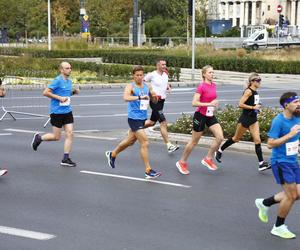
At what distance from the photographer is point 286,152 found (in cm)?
679

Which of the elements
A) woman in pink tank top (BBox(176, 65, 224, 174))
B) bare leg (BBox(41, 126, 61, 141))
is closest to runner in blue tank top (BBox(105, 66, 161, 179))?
woman in pink tank top (BBox(176, 65, 224, 174))

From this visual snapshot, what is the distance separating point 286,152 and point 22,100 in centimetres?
1665

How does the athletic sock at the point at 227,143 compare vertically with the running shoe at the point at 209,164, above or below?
above

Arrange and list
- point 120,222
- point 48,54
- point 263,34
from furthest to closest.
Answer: point 263,34, point 48,54, point 120,222

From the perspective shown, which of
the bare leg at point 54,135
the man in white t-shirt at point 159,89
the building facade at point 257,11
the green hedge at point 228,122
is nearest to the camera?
the bare leg at point 54,135

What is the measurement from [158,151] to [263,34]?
5365cm

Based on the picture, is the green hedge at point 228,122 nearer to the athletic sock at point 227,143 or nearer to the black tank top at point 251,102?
the athletic sock at point 227,143

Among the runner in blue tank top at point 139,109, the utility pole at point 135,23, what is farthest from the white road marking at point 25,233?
the utility pole at point 135,23

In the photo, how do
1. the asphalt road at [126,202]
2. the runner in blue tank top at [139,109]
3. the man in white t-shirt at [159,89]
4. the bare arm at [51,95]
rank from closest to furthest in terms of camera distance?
the asphalt road at [126,202], the runner in blue tank top at [139,109], the bare arm at [51,95], the man in white t-shirt at [159,89]

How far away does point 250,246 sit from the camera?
21.5 ft

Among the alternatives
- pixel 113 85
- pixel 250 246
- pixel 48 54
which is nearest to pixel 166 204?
pixel 250 246

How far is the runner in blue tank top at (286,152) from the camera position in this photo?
6648 millimetres

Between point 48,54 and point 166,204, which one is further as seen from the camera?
point 48,54

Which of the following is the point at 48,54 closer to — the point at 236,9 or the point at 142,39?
the point at 142,39
